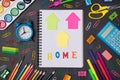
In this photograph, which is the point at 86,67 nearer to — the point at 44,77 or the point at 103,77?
A: the point at 103,77

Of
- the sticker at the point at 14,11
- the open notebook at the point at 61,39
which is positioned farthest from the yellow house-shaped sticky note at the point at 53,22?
the sticker at the point at 14,11

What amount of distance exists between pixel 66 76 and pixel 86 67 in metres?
0.10

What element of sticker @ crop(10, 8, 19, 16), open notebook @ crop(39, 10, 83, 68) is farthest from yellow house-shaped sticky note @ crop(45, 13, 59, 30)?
sticker @ crop(10, 8, 19, 16)

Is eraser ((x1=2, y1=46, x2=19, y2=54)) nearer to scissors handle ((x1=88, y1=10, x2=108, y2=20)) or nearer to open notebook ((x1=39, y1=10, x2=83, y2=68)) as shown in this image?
open notebook ((x1=39, y1=10, x2=83, y2=68))

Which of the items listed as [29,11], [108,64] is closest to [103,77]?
[108,64]

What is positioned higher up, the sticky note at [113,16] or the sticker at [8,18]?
the sticker at [8,18]

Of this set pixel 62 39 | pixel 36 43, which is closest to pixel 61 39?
pixel 62 39

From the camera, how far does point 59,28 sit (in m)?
1.26

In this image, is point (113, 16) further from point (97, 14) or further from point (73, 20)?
point (73, 20)

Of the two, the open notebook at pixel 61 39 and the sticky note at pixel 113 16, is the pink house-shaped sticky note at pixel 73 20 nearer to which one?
the open notebook at pixel 61 39

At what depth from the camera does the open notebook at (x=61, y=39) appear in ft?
4.12

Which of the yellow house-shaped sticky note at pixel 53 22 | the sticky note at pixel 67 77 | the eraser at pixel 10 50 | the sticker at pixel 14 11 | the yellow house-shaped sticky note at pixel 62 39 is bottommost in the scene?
the sticky note at pixel 67 77

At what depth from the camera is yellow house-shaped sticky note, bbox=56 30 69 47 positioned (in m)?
1.26

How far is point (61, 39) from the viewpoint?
1.26m
